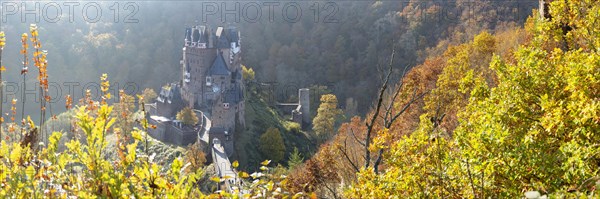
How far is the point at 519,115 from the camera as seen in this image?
25.7 ft

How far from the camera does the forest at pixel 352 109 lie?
451 centimetres

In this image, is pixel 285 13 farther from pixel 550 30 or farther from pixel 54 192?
pixel 54 192

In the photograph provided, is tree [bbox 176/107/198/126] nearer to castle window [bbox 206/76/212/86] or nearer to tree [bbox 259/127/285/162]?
castle window [bbox 206/76/212/86]

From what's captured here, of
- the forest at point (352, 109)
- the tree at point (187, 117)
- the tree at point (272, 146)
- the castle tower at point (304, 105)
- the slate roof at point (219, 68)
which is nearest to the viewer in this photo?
the forest at point (352, 109)

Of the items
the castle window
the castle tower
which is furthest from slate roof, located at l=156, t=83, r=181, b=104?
the castle tower

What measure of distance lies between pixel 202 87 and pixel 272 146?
708 centimetres

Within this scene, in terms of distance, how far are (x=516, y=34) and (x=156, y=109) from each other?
79.8ft

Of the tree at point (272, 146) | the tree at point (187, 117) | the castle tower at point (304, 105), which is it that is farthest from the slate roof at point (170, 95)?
the castle tower at point (304, 105)

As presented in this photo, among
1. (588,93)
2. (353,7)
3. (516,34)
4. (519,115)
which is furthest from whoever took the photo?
(353,7)

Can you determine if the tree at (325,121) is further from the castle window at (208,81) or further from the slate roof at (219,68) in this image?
the castle window at (208,81)

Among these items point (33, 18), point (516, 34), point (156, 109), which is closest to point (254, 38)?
point (33, 18)

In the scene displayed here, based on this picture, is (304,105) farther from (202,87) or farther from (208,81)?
(208,81)

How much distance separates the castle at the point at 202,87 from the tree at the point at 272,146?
2051mm

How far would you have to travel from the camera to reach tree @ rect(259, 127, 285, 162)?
39.7m
